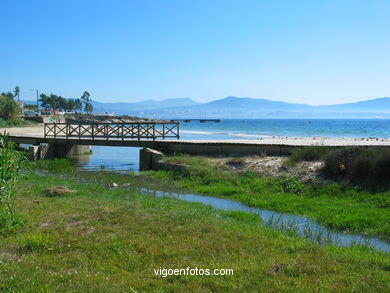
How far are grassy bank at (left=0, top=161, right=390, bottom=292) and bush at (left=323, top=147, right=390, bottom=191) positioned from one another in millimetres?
6086

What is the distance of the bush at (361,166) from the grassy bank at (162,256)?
609 centimetres

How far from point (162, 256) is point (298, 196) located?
8691mm

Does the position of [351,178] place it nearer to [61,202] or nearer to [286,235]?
[286,235]

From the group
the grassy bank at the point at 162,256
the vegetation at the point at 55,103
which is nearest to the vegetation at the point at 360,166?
the grassy bank at the point at 162,256

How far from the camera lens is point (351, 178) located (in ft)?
50.6

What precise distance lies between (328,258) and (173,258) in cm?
268

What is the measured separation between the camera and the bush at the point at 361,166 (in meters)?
14.7

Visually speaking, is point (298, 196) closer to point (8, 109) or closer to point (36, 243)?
point (36, 243)

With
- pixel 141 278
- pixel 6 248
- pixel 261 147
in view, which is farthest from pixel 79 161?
pixel 141 278

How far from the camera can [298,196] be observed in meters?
14.8

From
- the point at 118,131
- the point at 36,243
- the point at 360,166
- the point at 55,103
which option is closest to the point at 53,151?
the point at 118,131

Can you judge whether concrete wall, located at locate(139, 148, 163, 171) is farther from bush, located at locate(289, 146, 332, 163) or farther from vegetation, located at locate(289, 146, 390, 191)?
vegetation, located at locate(289, 146, 390, 191)

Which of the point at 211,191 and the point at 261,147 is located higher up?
the point at 261,147

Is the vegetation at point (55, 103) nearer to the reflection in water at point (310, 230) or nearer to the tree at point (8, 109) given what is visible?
the tree at point (8, 109)
